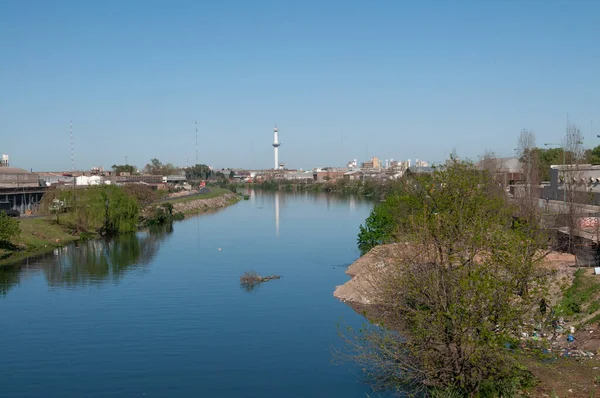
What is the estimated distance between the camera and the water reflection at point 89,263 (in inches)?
1352

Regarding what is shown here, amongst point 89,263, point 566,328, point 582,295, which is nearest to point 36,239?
point 89,263

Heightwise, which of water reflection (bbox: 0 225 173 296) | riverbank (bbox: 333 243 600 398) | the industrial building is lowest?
water reflection (bbox: 0 225 173 296)

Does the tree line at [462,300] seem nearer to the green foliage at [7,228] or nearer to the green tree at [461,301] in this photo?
the green tree at [461,301]

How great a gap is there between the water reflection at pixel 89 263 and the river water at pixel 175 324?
7 cm

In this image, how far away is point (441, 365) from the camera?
14.0 meters

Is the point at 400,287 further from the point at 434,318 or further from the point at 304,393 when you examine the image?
the point at 304,393

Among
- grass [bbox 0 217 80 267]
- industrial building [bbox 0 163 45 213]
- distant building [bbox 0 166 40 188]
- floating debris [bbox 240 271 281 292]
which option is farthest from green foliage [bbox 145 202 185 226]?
floating debris [bbox 240 271 281 292]

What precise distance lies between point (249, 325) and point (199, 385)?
657 centimetres

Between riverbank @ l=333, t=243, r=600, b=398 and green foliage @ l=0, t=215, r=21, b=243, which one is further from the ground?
green foliage @ l=0, t=215, r=21, b=243

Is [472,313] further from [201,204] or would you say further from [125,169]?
[125,169]

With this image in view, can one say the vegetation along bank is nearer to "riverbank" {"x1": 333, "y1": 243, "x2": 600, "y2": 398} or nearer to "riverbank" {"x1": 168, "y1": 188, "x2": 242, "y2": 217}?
"riverbank" {"x1": 333, "y1": 243, "x2": 600, "y2": 398}

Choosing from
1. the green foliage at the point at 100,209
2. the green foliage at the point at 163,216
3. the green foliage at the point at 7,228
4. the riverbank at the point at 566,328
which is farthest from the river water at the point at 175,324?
the green foliage at the point at 163,216

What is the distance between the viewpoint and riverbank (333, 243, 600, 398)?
46.4 ft

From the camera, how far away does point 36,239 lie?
1838 inches
